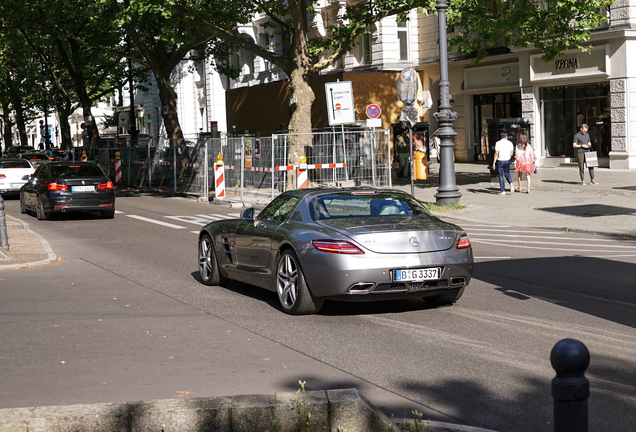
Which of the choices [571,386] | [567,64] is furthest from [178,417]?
[567,64]

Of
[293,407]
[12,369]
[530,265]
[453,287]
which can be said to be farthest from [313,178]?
[293,407]

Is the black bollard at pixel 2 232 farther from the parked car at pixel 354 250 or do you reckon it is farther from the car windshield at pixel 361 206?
the car windshield at pixel 361 206

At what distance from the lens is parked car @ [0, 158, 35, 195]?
27.9 metres

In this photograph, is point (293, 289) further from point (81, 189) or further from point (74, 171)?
point (74, 171)

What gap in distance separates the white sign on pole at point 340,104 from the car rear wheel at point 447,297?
15.7 m

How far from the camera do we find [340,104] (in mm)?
24234

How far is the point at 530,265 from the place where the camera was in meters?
11.4

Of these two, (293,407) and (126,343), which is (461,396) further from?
(126,343)

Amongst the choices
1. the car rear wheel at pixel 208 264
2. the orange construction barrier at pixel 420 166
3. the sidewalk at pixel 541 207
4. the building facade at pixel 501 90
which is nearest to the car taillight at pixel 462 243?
the car rear wheel at pixel 208 264

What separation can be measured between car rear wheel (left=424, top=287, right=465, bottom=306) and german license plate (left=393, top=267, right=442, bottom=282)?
61 cm

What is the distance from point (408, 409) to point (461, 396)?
17.7 inches

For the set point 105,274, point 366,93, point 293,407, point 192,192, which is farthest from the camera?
point 366,93

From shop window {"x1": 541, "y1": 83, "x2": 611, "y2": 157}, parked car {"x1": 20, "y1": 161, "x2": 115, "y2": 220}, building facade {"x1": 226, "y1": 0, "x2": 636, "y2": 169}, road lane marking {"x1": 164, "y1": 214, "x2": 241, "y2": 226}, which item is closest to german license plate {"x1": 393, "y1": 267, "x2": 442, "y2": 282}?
road lane marking {"x1": 164, "y1": 214, "x2": 241, "y2": 226}

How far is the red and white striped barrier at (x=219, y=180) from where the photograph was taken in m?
24.3
